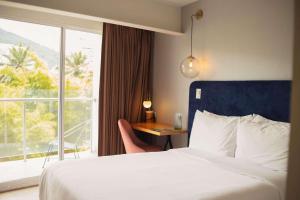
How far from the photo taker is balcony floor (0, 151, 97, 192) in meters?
3.13

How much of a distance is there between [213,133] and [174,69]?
1.41 m

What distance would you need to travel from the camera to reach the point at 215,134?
2609 mm

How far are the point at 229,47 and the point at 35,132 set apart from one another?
9.67 feet

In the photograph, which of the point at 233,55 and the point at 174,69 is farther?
the point at 174,69

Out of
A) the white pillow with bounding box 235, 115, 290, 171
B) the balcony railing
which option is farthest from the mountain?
the white pillow with bounding box 235, 115, 290, 171

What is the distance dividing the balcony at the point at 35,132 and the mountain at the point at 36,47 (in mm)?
563

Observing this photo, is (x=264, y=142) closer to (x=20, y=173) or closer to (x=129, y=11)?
(x=129, y=11)

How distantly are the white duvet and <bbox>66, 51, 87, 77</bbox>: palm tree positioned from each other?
5.69 feet

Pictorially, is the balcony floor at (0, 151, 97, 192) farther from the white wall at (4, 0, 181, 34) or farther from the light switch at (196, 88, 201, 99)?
the light switch at (196, 88, 201, 99)

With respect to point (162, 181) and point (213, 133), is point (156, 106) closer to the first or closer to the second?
point (213, 133)

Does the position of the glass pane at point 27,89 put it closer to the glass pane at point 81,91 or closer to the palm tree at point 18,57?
the palm tree at point 18,57

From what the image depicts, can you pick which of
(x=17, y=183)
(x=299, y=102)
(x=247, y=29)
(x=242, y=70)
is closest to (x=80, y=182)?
(x=299, y=102)

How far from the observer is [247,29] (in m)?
2.73

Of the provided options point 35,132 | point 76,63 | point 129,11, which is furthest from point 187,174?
point 35,132
